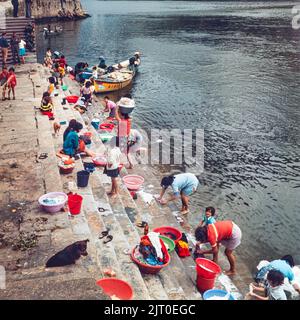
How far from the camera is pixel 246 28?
5744 cm

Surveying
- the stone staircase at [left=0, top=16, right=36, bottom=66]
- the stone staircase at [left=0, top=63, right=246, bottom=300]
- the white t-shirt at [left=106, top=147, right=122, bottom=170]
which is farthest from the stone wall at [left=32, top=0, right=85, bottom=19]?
the white t-shirt at [left=106, top=147, right=122, bottom=170]

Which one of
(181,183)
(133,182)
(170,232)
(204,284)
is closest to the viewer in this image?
(204,284)

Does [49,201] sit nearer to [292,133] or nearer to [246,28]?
[292,133]

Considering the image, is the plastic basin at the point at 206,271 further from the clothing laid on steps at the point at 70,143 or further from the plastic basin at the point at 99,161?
the plastic basin at the point at 99,161

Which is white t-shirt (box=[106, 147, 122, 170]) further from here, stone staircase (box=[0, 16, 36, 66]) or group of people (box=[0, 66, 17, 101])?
stone staircase (box=[0, 16, 36, 66])

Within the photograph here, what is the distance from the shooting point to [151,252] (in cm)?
770

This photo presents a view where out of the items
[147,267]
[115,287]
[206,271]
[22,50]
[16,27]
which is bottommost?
[206,271]

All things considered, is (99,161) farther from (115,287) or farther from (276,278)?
(276,278)

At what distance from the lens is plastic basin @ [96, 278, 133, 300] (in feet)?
20.7

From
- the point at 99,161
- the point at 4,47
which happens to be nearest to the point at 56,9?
the point at 4,47

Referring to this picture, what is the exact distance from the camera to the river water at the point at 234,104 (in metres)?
12.1

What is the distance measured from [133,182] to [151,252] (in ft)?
14.0

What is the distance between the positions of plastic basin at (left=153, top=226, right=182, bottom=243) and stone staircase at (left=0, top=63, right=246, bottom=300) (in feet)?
1.77
